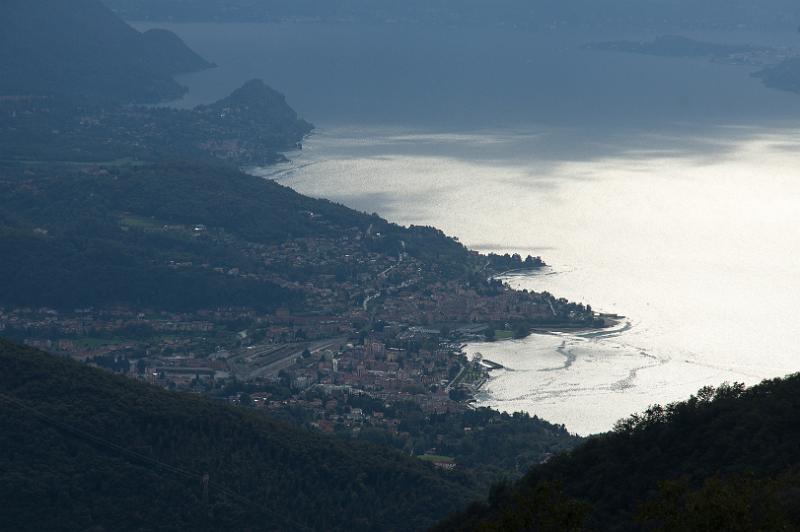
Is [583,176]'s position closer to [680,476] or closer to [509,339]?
[509,339]

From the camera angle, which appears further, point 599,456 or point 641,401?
point 641,401

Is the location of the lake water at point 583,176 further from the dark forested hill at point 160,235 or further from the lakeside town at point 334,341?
Answer: the dark forested hill at point 160,235

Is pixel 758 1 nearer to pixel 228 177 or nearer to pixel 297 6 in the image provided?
pixel 297 6

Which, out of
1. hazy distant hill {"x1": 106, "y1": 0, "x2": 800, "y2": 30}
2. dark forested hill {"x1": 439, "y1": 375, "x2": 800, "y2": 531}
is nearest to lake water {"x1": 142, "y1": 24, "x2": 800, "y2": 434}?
hazy distant hill {"x1": 106, "y1": 0, "x2": 800, "y2": 30}

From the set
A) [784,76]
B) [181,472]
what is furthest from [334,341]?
[784,76]

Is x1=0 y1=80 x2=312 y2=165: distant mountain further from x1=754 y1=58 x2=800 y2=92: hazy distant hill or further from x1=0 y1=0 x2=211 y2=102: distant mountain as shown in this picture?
x1=754 y1=58 x2=800 y2=92: hazy distant hill

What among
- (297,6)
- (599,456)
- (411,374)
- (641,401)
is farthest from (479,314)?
(297,6)

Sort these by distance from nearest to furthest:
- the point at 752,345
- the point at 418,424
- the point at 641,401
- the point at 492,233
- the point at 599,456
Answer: the point at 599,456 < the point at 418,424 < the point at 641,401 < the point at 752,345 < the point at 492,233
